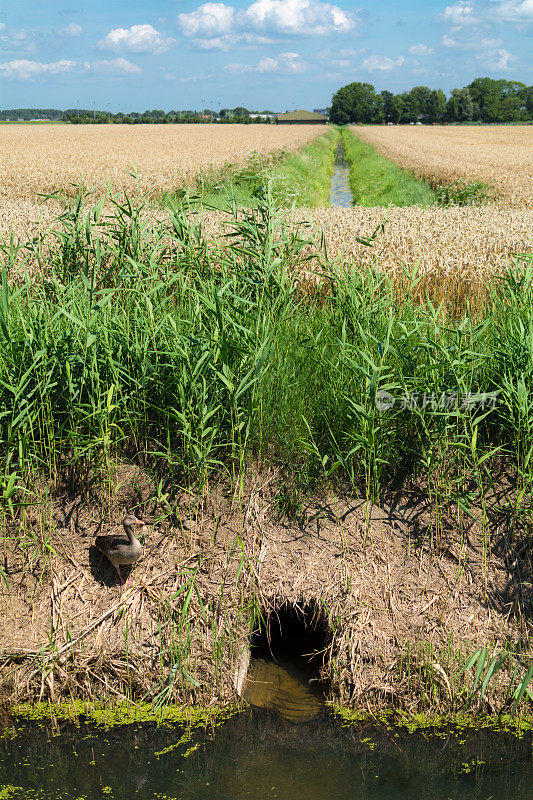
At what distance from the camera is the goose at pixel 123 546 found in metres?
3.65

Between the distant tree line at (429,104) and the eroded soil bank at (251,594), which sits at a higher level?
the distant tree line at (429,104)

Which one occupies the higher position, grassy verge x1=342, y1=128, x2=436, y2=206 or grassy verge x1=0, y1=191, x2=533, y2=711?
grassy verge x1=342, y1=128, x2=436, y2=206

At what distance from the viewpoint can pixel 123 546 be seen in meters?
3.65

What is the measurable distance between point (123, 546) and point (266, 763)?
53.4 inches

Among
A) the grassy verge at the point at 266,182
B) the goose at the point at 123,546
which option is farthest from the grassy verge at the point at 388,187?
the goose at the point at 123,546

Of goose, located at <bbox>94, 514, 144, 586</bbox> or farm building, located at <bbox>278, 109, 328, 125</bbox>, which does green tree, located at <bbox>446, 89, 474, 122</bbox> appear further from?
goose, located at <bbox>94, 514, 144, 586</bbox>

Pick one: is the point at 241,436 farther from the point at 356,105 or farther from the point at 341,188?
the point at 356,105

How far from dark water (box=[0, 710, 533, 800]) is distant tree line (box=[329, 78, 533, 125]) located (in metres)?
171

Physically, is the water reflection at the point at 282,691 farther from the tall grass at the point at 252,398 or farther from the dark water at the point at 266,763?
the tall grass at the point at 252,398

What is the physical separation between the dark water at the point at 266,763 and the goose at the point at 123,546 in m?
0.87

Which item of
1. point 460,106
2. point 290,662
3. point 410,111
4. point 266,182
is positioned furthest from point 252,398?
point 410,111

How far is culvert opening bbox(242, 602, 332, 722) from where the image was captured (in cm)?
352

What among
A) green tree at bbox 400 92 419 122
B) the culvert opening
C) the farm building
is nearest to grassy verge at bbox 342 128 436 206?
the culvert opening

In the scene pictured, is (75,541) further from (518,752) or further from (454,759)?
(518,752)
